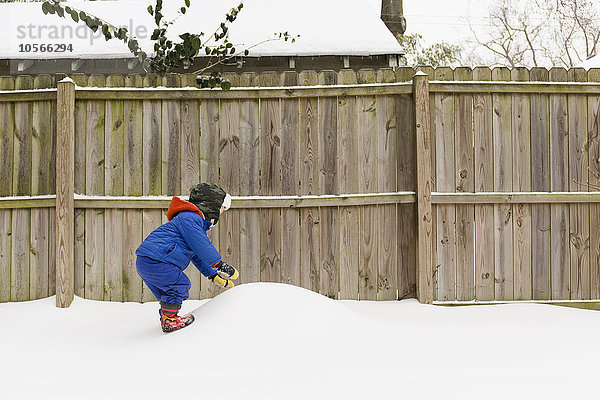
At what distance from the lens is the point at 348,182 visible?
465 cm

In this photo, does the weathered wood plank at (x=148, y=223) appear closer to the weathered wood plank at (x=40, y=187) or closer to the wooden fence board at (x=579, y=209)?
the weathered wood plank at (x=40, y=187)

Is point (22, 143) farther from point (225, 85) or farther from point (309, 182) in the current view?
point (309, 182)

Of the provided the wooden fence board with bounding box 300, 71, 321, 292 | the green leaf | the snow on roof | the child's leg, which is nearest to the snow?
the child's leg

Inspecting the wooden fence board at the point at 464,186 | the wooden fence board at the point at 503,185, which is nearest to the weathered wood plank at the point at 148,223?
the wooden fence board at the point at 464,186

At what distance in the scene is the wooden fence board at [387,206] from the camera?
183 inches

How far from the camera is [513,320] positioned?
4.07 m

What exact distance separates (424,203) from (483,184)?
621mm

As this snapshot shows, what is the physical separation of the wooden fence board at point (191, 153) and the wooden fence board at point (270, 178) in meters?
0.59

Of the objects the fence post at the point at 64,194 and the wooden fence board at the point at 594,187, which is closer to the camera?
the fence post at the point at 64,194

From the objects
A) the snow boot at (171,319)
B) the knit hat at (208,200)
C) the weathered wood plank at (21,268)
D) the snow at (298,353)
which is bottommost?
the snow at (298,353)

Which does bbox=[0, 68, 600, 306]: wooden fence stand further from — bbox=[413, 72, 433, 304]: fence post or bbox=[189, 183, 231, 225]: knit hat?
bbox=[189, 183, 231, 225]: knit hat

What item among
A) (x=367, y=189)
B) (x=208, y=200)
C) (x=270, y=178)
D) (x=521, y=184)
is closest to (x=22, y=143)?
(x=208, y=200)

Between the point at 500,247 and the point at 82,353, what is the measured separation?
358cm

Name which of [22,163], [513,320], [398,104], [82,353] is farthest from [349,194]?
[22,163]
